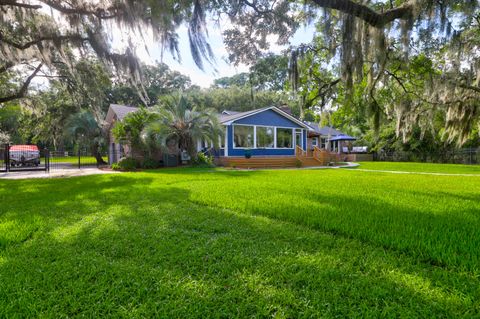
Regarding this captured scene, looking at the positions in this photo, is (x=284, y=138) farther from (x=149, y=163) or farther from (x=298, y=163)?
(x=149, y=163)

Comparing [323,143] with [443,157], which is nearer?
[443,157]

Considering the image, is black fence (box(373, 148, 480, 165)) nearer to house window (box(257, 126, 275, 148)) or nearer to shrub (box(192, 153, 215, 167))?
house window (box(257, 126, 275, 148))

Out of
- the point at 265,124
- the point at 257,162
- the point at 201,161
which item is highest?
the point at 265,124

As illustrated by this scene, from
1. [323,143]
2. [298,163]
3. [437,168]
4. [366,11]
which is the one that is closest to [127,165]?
[298,163]

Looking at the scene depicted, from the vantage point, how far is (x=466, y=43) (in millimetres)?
7203

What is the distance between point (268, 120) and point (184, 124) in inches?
262

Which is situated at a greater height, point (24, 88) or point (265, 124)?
point (24, 88)

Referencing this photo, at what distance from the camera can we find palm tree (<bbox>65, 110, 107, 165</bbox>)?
1662cm

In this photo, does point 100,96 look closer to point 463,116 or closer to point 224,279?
point 224,279

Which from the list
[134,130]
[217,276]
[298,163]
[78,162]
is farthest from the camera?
[78,162]

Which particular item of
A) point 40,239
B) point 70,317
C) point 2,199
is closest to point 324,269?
point 70,317

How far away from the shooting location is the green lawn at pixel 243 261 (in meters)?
1.64

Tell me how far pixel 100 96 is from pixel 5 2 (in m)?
4.15

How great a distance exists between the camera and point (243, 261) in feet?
7.31
